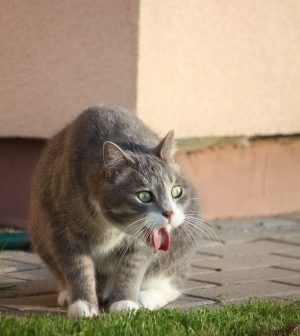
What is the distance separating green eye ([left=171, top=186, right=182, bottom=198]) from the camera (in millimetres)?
5012

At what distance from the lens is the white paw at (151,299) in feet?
17.2

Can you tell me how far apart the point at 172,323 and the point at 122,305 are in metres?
0.61

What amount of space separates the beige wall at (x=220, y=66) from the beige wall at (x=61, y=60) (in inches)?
5.2

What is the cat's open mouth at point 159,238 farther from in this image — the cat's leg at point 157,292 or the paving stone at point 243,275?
the paving stone at point 243,275

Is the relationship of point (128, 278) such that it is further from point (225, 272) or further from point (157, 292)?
point (225, 272)

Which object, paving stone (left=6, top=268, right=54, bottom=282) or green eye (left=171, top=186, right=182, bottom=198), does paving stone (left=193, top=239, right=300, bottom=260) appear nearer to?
paving stone (left=6, top=268, right=54, bottom=282)

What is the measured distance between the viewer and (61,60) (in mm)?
6938

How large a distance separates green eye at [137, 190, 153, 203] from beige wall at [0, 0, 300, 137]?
1.91 m

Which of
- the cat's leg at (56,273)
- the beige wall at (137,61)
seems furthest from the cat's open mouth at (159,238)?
the beige wall at (137,61)

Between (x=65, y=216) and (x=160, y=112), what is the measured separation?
2032mm

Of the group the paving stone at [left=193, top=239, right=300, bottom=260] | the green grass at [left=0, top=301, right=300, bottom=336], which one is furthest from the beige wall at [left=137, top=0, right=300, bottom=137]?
the green grass at [left=0, top=301, right=300, bottom=336]

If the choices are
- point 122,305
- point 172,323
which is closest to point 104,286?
point 122,305

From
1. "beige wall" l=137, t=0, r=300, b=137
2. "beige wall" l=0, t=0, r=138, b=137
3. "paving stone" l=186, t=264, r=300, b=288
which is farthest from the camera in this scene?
"beige wall" l=137, t=0, r=300, b=137

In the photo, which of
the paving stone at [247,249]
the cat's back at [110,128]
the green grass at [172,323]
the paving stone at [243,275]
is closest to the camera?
the green grass at [172,323]
